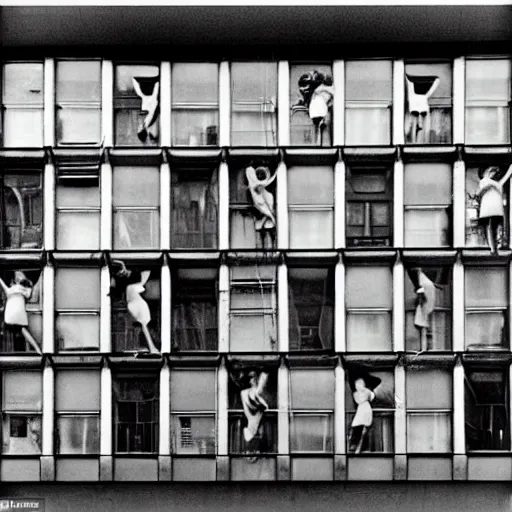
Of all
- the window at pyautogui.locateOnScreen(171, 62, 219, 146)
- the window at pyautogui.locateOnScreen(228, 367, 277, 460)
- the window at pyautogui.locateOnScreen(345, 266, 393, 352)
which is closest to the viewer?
the window at pyautogui.locateOnScreen(228, 367, 277, 460)

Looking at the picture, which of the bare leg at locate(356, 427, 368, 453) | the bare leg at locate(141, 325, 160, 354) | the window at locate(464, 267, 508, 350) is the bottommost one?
the bare leg at locate(356, 427, 368, 453)

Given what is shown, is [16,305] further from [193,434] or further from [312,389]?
[312,389]

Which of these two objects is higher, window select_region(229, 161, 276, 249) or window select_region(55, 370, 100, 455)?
window select_region(229, 161, 276, 249)

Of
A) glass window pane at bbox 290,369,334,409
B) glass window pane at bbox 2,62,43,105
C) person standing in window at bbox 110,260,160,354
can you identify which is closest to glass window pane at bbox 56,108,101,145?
glass window pane at bbox 2,62,43,105

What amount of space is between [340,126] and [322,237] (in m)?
1.60

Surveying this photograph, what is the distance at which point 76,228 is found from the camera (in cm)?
1278

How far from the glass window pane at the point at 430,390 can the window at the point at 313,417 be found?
44.0 inches

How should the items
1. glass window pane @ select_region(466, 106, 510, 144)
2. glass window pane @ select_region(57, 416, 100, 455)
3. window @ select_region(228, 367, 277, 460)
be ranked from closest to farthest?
1. window @ select_region(228, 367, 277, 460)
2. glass window pane @ select_region(57, 416, 100, 455)
3. glass window pane @ select_region(466, 106, 510, 144)

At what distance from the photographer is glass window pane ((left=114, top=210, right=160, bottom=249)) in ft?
41.9

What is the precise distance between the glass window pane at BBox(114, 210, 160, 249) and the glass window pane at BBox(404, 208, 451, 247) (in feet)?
11.8

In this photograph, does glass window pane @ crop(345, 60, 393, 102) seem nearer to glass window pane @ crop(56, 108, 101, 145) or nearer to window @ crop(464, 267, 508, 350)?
window @ crop(464, 267, 508, 350)

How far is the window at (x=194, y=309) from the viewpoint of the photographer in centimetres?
1266

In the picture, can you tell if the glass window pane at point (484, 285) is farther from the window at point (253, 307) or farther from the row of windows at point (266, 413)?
the window at point (253, 307)

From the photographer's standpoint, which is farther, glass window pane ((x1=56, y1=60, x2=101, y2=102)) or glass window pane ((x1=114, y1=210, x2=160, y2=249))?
glass window pane ((x1=56, y1=60, x2=101, y2=102))
